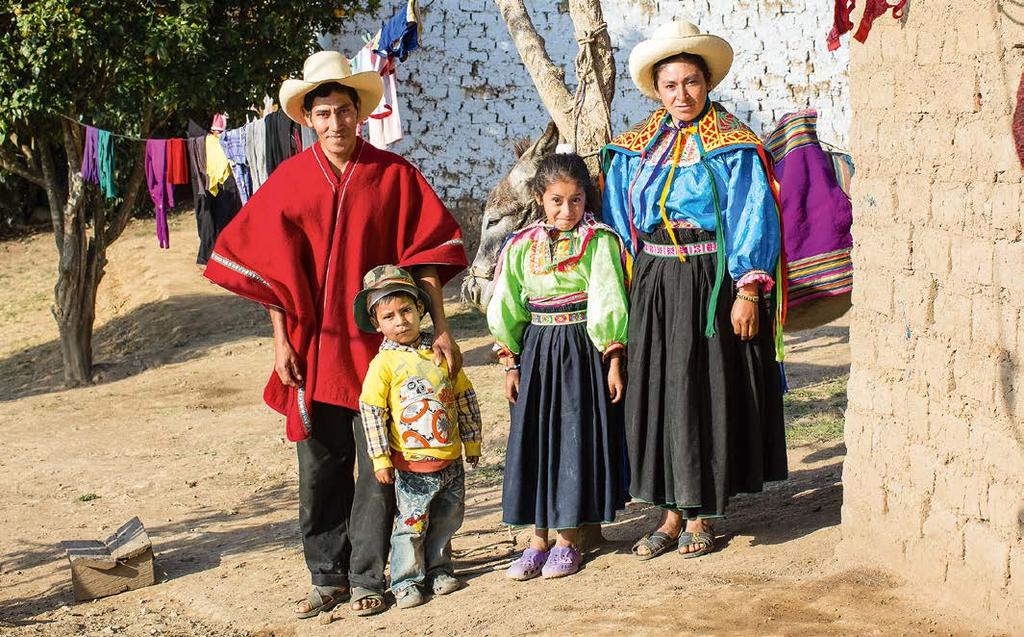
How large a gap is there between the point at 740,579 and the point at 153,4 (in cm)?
763

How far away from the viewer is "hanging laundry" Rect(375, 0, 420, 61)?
8406 mm

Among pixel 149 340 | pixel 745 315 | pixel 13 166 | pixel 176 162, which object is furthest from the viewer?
pixel 149 340

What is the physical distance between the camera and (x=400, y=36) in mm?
8453

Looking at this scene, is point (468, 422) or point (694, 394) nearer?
point (694, 394)

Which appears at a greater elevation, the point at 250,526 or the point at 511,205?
the point at 511,205

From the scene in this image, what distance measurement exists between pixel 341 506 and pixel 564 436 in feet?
2.78

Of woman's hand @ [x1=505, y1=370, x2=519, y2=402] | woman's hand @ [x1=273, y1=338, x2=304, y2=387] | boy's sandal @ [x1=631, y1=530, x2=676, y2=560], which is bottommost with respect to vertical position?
boy's sandal @ [x1=631, y1=530, x2=676, y2=560]

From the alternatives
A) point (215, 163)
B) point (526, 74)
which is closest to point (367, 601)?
point (215, 163)

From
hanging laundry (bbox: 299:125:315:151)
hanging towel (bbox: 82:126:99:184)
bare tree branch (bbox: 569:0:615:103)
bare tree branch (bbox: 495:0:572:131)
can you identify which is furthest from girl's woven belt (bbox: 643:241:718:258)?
hanging towel (bbox: 82:126:99:184)

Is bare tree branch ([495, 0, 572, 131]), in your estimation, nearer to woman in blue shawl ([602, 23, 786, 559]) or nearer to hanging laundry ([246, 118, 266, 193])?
hanging laundry ([246, 118, 266, 193])

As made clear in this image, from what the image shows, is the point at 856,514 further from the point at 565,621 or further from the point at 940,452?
the point at 565,621

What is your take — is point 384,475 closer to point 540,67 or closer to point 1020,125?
point 1020,125

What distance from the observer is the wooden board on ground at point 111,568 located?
17.2ft

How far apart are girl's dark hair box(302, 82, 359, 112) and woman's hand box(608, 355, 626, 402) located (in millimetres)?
1269
